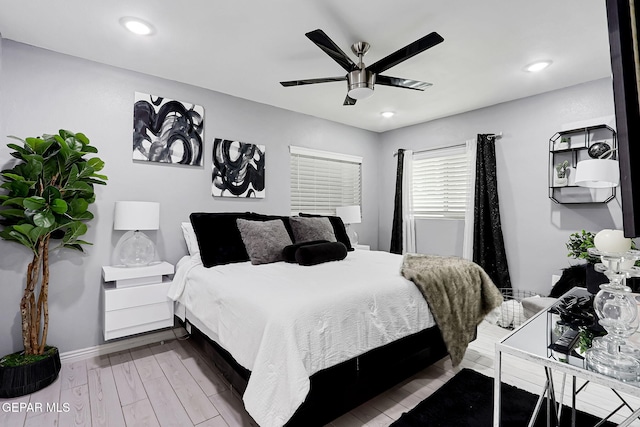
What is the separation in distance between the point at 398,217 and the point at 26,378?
4.48 metres

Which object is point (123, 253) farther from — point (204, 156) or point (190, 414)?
point (190, 414)

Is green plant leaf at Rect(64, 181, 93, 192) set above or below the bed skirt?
above

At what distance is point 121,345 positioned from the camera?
2898mm

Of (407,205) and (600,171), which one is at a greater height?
(600,171)

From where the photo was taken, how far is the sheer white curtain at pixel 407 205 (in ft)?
15.9

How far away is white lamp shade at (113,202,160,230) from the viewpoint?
2672 mm

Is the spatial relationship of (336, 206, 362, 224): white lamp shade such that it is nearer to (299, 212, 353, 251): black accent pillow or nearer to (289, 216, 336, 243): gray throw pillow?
(299, 212, 353, 251): black accent pillow

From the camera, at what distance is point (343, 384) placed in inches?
71.2

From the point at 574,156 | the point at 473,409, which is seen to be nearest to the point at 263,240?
the point at 473,409

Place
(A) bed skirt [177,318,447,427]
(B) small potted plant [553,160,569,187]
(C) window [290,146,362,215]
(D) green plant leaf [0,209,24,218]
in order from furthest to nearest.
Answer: (C) window [290,146,362,215], (B) small potted plant [553,160,569,187], (D) green plant leaf [0,209,24,218], (A) bed skirt [177,318,447,427]

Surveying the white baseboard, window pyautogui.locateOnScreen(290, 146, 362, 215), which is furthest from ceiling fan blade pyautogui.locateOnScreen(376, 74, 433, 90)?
the white baseboard

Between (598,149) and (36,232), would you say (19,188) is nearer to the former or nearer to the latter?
(36,232)

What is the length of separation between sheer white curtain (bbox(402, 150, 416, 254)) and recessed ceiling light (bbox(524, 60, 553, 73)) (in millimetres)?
2010

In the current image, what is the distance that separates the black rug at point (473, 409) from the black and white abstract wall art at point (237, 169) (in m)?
2.76
